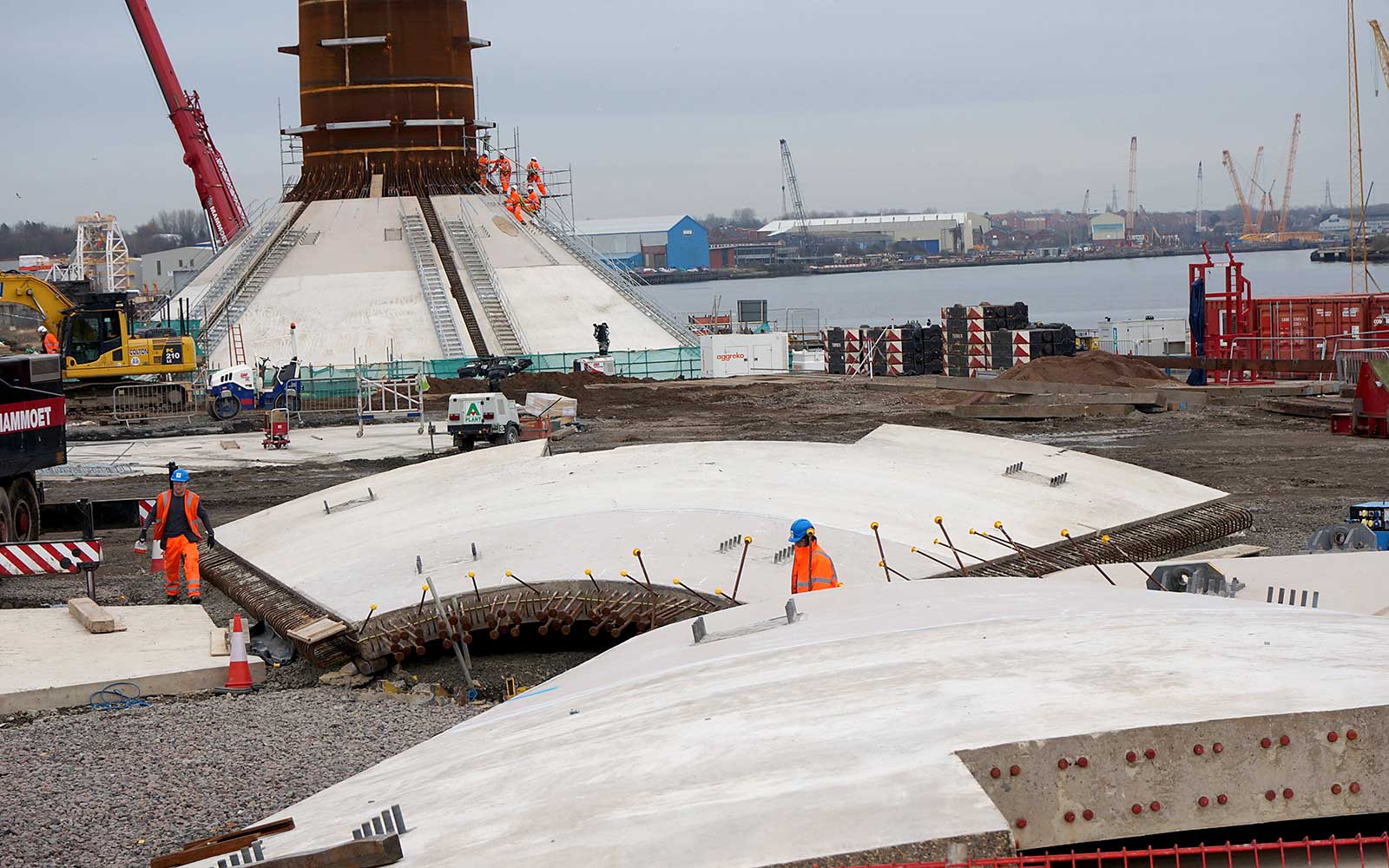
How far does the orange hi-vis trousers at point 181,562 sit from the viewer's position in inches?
675

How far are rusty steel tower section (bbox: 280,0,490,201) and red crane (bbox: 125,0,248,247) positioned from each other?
6769mm

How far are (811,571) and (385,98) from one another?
46.4m

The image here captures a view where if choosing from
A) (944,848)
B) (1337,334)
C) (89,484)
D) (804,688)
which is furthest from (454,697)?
(1337,334)

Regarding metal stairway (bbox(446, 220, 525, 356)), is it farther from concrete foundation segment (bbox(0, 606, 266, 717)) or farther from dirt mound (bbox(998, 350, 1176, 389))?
concrete foundation segment (bbox(0, 606, 266, 717))

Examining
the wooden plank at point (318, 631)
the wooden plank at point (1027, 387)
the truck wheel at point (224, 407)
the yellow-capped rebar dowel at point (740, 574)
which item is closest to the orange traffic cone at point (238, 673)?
the wooden plank at point (318, 631)

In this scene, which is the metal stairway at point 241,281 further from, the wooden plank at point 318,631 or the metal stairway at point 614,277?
the wooden plank at point 318,631

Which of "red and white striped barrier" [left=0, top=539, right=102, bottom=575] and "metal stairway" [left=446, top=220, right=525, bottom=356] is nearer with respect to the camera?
"red and white striped barrier" [left=0, top=539, right=102, bottom=575]

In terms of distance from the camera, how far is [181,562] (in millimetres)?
17594

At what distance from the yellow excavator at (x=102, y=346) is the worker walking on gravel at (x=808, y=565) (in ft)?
104

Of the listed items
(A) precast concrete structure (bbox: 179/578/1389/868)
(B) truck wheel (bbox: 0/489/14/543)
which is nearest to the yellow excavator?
(B) truck wheel (bbox: 0/489/14/543)

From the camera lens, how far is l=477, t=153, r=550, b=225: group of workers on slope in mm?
58094

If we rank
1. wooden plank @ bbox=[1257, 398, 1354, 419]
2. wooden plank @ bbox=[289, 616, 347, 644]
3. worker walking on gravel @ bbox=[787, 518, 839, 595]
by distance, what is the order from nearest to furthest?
worker walking on gravel @ bbox=[787, 518, 839, 595] → wooden plank @ bbox=[289, 616, 347, 644] → wooden plank @ bbox=[1257, 398, 1354, 419]

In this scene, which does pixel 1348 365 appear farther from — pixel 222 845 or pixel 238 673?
pixel 222 845

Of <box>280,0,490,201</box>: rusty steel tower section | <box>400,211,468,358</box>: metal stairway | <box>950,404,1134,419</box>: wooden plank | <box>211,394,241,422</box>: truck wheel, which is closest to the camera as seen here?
<box>950,404,1134,419</box>: wooden plank
